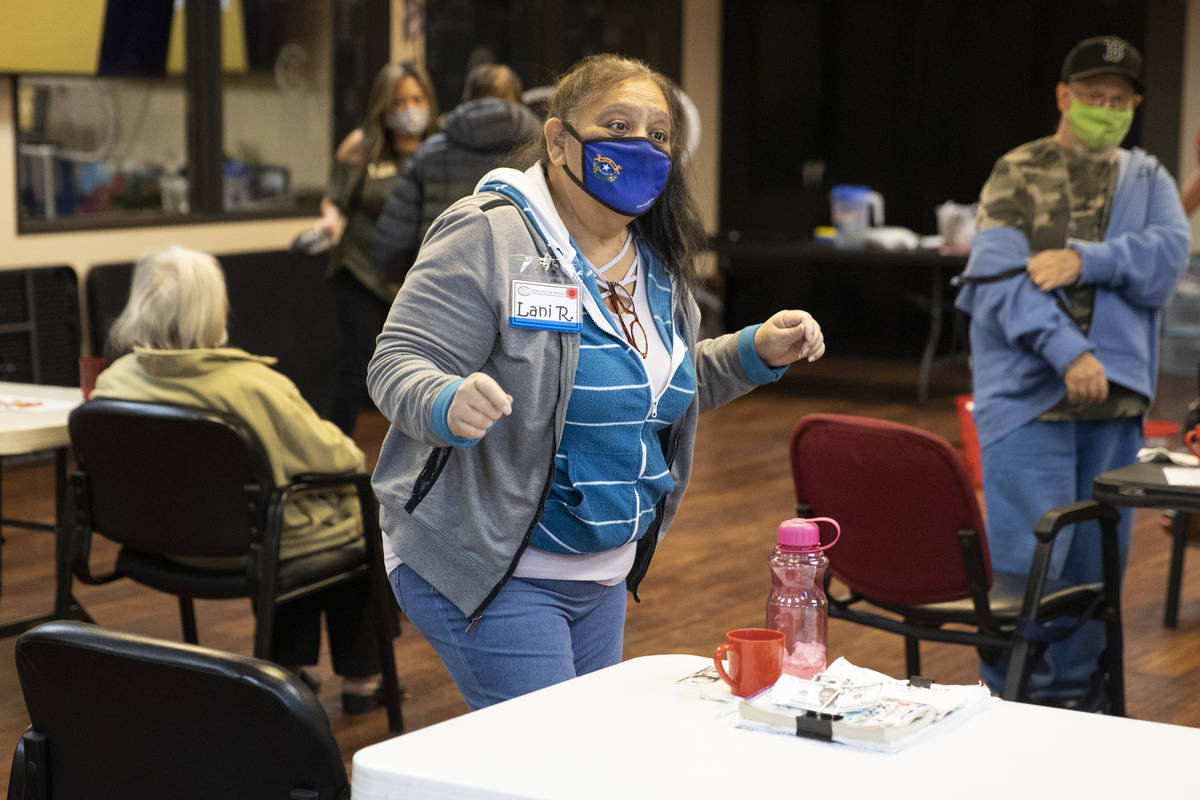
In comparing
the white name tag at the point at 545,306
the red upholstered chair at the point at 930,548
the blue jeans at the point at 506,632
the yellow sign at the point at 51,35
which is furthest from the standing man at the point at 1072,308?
the yellow sign at the point at 51,35

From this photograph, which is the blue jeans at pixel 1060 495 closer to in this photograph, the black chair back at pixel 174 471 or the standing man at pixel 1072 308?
the standing man at pixel 1072 308

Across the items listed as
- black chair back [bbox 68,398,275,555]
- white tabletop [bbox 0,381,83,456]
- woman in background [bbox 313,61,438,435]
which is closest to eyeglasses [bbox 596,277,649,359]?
black chair back [bbox 68,398,275,555]

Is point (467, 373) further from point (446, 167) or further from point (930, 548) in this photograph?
point (446, 167)

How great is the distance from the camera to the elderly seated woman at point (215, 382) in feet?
11.2

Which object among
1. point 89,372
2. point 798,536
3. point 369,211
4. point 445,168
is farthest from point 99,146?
point 798,536

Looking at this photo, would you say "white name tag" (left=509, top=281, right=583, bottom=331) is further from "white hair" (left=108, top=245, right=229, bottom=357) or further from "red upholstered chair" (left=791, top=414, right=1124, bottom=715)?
"white hair" (left=108, top=245, right=229, bottom=357)

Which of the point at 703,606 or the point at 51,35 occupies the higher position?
the point at 51,35

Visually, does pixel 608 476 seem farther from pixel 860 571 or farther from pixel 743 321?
pixel 743 321

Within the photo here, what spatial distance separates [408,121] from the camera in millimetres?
5766

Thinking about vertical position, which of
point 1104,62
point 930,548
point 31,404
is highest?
point 1104,62

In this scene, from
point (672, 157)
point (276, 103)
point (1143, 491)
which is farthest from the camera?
point (276, 103)

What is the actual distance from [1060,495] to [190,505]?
1876 mm

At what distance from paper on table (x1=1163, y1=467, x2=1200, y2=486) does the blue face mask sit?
1390 millimetres

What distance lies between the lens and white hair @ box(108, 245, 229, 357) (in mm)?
3496
